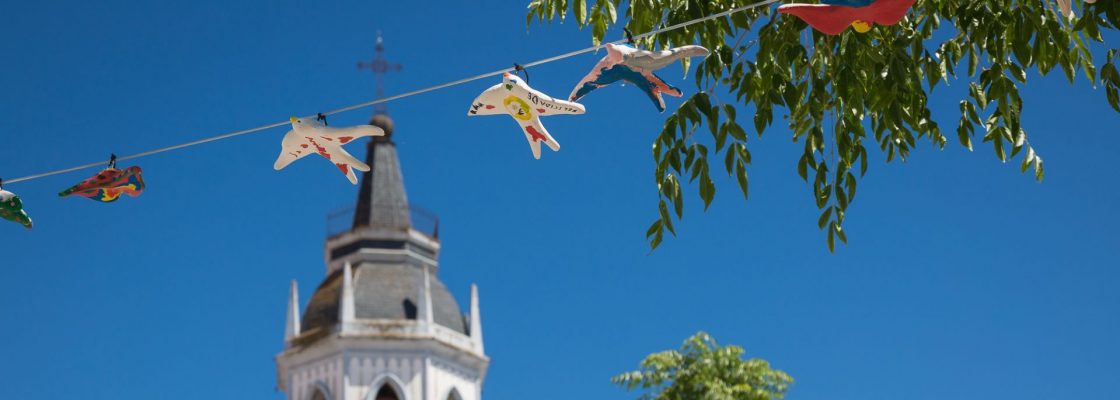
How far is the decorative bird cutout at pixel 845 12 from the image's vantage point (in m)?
7.73

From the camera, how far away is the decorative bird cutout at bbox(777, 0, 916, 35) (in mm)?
Result: 7730

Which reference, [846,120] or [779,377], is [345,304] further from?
[846,120]

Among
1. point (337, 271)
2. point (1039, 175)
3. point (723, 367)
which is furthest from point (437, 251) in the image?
point (1039, 175)

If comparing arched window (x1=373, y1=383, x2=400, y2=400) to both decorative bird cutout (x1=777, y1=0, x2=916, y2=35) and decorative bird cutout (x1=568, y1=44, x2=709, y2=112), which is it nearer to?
decorative bird cutout (x1=568, y1=44, x2=709, y2=112)

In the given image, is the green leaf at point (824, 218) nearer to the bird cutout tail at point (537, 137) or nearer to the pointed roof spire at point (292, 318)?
the bird cutout tail at point (537, 137)

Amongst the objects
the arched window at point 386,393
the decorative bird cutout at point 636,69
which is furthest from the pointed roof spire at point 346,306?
the decorative bird cutout at point 636,69

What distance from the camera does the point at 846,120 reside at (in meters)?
9.48

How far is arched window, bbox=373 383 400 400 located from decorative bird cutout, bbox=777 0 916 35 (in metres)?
37.0

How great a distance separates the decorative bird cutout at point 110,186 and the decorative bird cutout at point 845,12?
432 cm

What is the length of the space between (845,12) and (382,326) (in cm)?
3723

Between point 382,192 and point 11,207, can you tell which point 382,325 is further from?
point 11,207

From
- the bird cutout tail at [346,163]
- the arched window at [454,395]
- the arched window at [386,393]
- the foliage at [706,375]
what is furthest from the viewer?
the arched window at [454,395]

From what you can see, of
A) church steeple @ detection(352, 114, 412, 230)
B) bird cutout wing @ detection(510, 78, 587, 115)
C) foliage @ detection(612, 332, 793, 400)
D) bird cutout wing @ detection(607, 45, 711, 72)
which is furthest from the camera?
church steeple @ detection(352, 114, 412, 230)

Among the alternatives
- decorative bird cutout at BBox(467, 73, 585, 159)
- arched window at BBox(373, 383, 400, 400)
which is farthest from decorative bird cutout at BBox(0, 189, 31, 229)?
arched window at BBox(373, 383, 400, 400)
